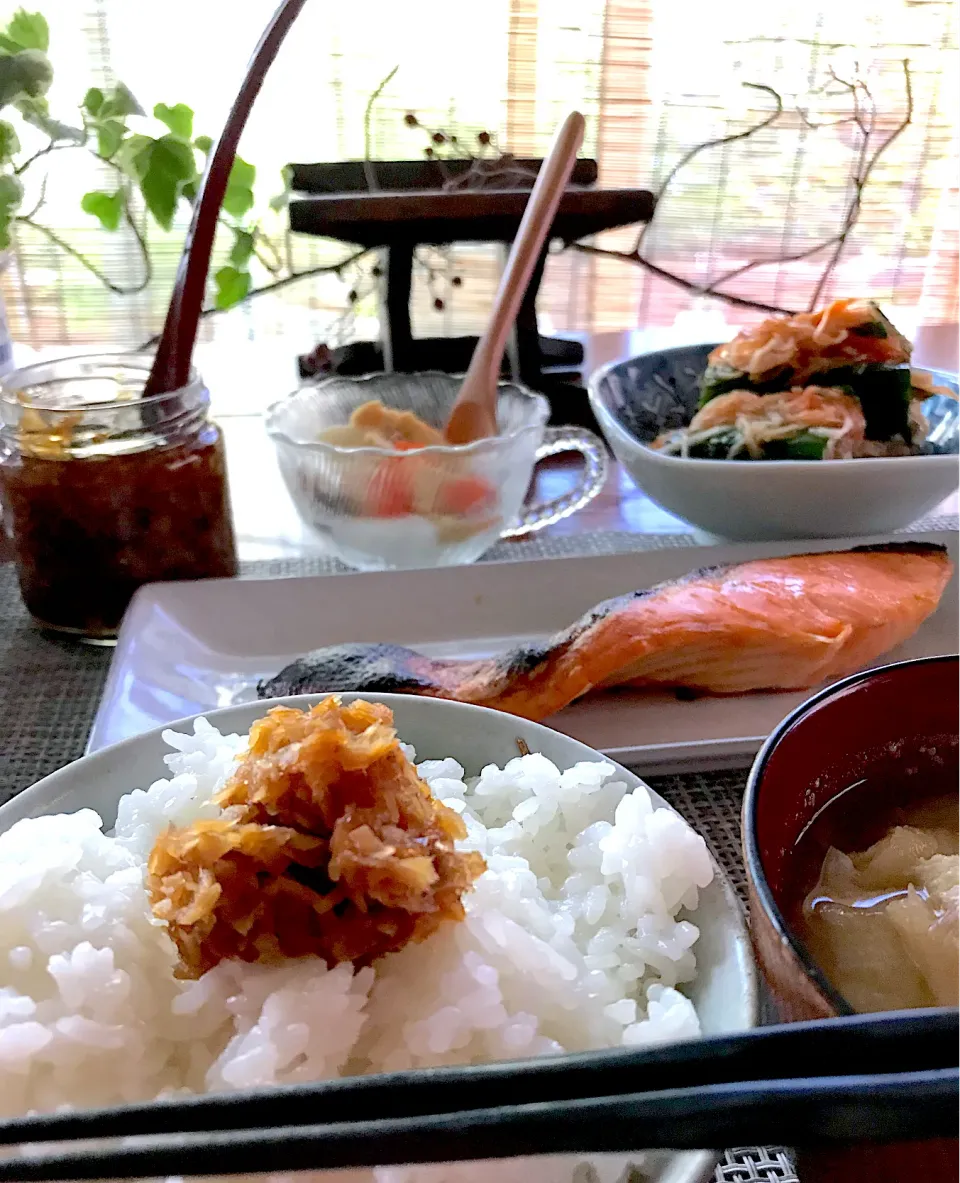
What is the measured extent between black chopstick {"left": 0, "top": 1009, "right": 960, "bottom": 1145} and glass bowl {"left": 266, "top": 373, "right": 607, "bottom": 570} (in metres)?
0.89

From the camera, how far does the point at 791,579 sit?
99 centimetres

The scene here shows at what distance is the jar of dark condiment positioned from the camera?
3.41 feet

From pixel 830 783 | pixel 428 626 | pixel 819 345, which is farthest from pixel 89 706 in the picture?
pixel 819 345

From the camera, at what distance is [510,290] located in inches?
56.6

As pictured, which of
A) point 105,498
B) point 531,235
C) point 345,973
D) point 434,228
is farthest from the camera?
point 434,228

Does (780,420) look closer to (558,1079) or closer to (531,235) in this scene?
(531,235)

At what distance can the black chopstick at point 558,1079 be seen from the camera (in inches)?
12.0

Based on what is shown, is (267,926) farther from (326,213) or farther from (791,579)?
(326,213)

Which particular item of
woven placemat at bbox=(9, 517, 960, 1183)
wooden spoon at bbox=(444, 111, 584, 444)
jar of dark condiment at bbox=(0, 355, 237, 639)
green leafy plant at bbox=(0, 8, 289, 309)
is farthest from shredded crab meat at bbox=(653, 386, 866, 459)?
green leafy plant at bbox=(0, 8, 289, 309)

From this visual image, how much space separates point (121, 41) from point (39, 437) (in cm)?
268

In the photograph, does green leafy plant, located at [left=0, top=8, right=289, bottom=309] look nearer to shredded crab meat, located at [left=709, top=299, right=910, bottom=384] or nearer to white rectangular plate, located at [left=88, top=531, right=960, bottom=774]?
white rectangular plate, located at [left=88, top=531, right=960, bottom=774]

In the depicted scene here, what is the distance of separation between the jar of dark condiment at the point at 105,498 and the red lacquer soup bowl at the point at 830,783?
784 millimetres

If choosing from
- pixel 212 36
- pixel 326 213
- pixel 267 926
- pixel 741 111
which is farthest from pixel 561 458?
pixel 741 111

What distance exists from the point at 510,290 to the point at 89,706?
0.86 metres
